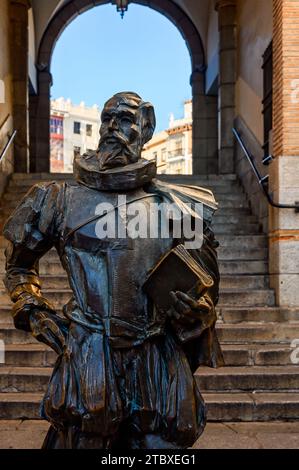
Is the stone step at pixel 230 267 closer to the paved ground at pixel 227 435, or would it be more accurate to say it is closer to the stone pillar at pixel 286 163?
the stone pillar at pixel 286 163

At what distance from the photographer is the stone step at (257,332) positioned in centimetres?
588

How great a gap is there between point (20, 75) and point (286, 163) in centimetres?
717

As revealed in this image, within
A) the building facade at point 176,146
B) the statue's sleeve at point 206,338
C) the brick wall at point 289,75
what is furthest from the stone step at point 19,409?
the building facade at point 176,146

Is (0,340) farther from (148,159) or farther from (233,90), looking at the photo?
(233,90)

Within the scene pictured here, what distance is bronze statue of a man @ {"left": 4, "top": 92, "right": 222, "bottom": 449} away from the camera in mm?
1988

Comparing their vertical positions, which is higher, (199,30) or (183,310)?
(199,30)

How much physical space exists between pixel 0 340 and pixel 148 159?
→ 4144 mm

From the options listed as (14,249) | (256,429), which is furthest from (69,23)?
(14,249)

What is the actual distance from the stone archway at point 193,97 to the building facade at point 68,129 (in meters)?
42.9

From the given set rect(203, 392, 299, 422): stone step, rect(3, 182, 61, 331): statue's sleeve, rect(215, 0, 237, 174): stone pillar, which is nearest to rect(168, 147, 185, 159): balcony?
rect(215, 0, 237, 174): stone pillar

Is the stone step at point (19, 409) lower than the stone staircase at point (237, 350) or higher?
lower

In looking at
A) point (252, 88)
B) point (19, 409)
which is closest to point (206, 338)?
→ point (19, 409)

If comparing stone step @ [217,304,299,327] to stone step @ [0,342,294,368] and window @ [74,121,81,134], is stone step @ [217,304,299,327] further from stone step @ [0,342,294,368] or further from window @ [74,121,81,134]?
window @ [74,121,81,134]
